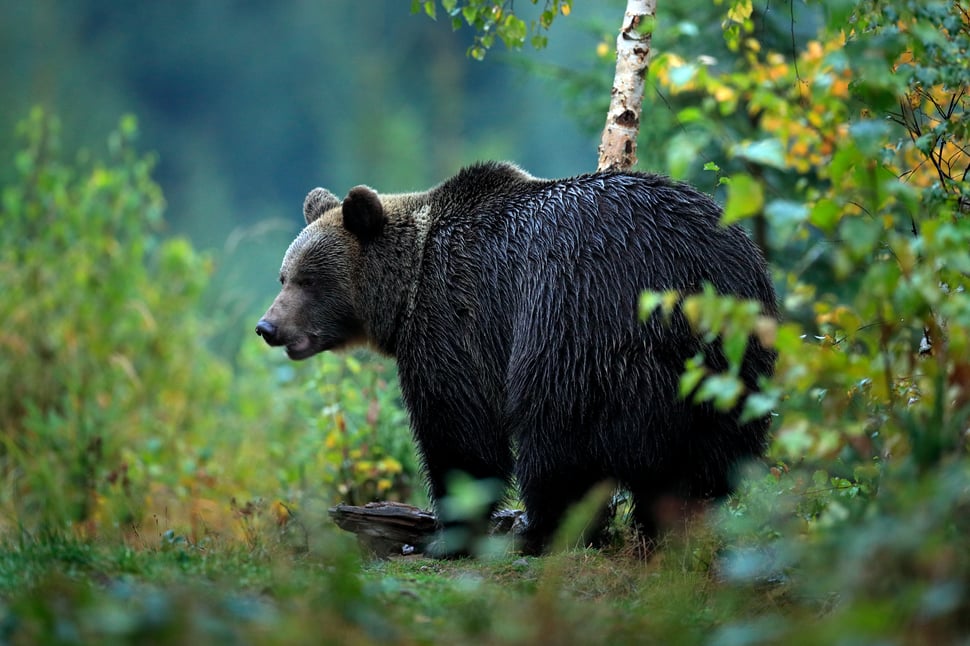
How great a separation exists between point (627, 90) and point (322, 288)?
222 cm

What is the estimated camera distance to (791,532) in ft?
10.7

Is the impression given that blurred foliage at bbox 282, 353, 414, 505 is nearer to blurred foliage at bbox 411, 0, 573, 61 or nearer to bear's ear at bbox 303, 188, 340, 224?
bear's ear at bbox 303, 188, 340, 224

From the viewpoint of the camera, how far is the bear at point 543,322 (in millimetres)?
5043

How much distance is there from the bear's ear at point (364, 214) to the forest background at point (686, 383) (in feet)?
3.59

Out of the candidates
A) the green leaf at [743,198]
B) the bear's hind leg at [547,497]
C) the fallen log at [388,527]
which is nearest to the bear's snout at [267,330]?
the fallen log at [388,527]

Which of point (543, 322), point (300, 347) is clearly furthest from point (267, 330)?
point (543, 322)

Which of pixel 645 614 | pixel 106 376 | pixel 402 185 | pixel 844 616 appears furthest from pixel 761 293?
pixel 402 185

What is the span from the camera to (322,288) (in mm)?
6309

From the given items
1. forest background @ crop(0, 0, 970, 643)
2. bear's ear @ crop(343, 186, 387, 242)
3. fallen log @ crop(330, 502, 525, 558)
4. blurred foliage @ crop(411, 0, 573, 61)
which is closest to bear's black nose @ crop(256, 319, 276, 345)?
bear's ear @ crop(343, 186, 387, 242)

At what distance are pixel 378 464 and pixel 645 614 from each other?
4.10 metres

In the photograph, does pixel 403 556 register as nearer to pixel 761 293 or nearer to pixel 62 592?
pixel 761 293

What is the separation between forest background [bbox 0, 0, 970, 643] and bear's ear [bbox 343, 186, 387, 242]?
3.59 ft

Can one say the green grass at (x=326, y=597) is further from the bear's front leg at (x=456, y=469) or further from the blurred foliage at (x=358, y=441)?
the blurred foliage at (x=358, y=441)

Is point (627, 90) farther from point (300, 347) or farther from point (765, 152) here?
point (765, 152)
